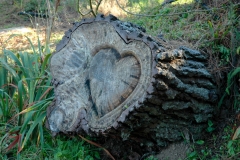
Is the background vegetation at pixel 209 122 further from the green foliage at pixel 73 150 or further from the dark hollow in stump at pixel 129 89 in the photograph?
the dark hollow in stump at pixel 129 89

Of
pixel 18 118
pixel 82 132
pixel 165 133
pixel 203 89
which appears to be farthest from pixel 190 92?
pixel 18 118

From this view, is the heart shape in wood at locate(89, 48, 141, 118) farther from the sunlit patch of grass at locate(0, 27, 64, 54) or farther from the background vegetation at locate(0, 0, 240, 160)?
the sunlit patch of grass at locate(0, 27, 64, 54)

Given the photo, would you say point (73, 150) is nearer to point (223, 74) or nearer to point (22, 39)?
point (223, 74)

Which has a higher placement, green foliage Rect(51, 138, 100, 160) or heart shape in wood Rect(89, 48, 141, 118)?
heart shape in wood Rect(89, 48, 141, 118)

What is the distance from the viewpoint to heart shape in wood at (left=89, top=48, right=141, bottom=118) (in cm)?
258

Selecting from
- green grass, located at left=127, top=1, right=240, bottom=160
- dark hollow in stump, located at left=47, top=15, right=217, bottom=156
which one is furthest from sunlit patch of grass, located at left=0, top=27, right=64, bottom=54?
green grass, located at left=127, top=1, right=240, bottom=160

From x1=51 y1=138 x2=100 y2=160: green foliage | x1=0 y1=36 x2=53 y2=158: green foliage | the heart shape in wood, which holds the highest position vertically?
the heart shape in wood

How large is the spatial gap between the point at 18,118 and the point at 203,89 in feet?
6.61

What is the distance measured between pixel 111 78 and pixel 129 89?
29cm

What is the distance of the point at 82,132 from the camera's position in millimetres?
2893

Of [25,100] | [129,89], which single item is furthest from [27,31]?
[129,89]

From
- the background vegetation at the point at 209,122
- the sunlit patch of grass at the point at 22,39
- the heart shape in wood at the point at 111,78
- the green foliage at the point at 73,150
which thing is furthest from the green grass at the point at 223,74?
the sunlit patch of grass at the point at 22,39

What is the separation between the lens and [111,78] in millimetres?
2791

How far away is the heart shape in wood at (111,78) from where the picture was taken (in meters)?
Result: 2.58
